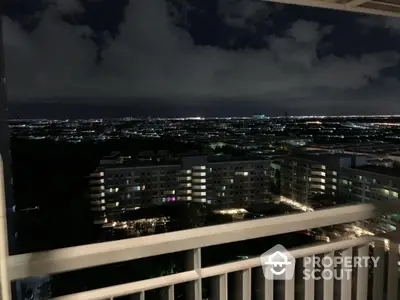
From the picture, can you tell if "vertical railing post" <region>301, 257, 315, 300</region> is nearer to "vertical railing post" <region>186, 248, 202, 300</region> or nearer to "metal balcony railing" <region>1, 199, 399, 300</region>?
"metal balcony railing" <region>1, 199, 399, 300</region>

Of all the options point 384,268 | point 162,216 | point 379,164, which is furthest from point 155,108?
point 384,268

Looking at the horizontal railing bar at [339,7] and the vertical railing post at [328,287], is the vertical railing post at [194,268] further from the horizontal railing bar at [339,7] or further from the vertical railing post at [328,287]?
the horizontal railing bar at [339,7]

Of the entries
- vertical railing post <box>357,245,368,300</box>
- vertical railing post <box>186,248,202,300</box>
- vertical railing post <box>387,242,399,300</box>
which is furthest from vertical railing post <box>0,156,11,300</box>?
vertical railing post <box>387,242,399,300</box>

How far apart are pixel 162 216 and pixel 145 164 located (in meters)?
3.40

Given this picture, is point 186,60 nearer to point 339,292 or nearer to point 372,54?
point 372,54

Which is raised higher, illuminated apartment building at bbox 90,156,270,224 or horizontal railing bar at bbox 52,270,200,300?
horizontal railing bar at bbox 52,270,200,300

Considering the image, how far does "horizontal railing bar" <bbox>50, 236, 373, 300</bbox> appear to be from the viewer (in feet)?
3.03

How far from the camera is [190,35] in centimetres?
2403

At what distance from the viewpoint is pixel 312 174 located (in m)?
15.1

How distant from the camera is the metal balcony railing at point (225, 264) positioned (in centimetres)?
87

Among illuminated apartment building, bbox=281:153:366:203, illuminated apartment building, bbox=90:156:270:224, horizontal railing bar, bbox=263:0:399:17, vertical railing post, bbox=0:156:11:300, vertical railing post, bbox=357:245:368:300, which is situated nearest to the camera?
vertical railing post, bbox=0:156:11:300

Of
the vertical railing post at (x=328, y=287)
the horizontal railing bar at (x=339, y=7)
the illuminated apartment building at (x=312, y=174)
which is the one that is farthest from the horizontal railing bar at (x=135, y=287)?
the illuminated apartment building at (x=312, y=174)

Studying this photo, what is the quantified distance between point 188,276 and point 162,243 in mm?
153

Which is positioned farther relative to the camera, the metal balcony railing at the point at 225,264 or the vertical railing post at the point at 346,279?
the vertical railing post at the point at 346,279
